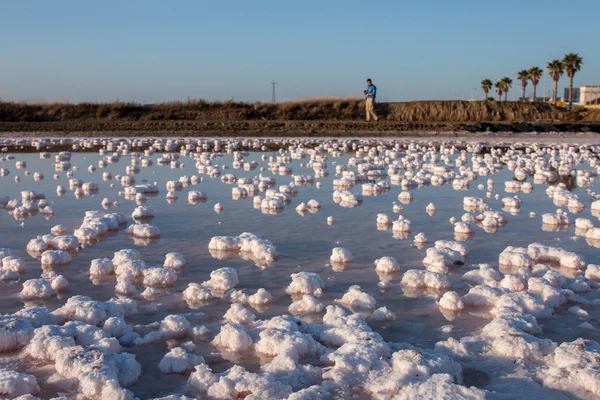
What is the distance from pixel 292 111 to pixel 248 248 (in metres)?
26.7

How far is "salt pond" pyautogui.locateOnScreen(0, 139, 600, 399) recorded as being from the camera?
3.09 metres

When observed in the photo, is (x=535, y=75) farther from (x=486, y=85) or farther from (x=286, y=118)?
(x=286, y=118)

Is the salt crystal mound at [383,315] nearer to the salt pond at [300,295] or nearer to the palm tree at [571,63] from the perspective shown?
the salt pond at [300,295]

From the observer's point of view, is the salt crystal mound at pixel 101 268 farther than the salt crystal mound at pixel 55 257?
No

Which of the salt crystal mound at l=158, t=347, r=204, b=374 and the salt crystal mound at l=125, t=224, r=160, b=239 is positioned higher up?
the salt crystal mound at l=125, t=224, r=160, b=239

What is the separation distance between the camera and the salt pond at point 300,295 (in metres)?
3.09

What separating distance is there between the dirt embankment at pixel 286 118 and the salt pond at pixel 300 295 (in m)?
14.0

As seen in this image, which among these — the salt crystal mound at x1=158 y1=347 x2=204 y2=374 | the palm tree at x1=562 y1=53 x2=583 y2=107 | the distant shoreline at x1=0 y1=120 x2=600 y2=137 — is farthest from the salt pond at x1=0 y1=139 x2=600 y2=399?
the palm tree at x1=562 y1=53 x2=583 y2=107

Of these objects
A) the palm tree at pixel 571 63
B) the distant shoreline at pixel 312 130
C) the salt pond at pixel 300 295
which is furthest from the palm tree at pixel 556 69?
the salt pond at pixel 300 295

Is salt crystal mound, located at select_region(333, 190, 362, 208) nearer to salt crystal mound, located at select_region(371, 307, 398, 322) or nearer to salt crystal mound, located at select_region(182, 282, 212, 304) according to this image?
salt crystal mound, located at select_region(182, 282, 212, 304)

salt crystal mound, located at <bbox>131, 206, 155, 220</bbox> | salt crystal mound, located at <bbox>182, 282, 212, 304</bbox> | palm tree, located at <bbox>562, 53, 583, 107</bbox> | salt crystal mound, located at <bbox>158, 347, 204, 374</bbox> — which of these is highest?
palm tree, located at <bbox>562, 53, 583, 107</bbox>

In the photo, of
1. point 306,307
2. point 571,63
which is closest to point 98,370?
point 306,307

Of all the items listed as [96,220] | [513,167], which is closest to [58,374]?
[96,220]

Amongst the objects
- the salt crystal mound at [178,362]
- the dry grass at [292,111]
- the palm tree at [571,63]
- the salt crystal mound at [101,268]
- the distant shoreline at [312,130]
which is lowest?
the salt crystal mound at [178,362]
